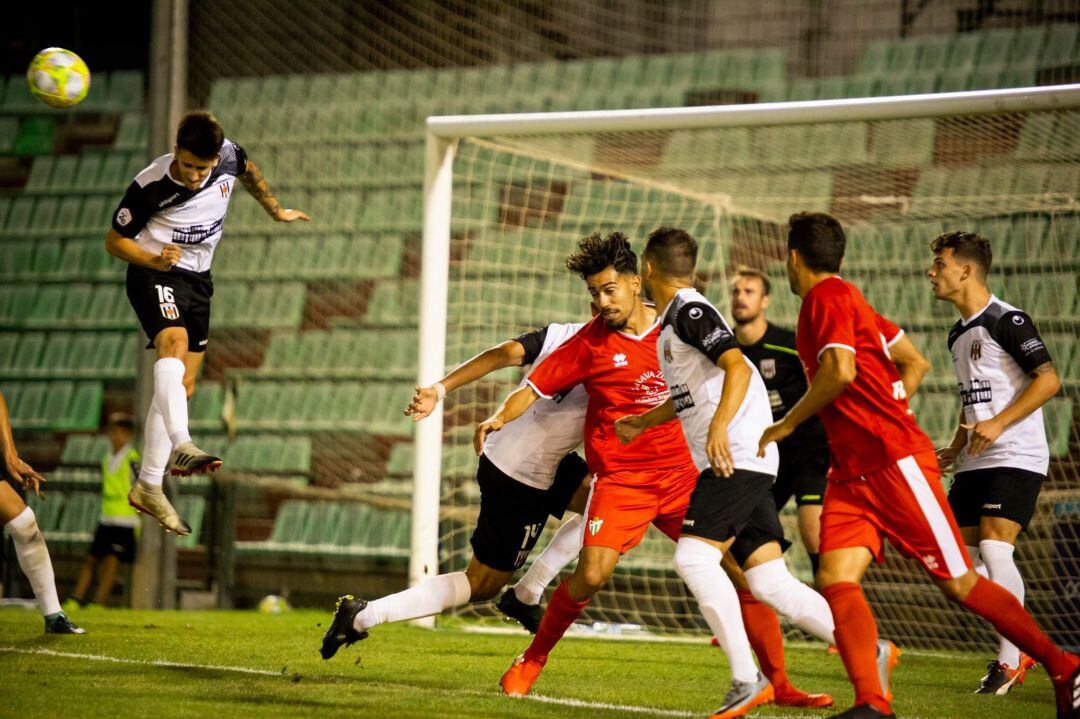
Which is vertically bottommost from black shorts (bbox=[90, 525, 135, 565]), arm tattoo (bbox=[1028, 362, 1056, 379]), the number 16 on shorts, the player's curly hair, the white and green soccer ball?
the white and green soccer ball

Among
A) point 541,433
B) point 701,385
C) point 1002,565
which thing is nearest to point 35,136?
point 541,433

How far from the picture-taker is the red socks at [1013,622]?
14.1 ft

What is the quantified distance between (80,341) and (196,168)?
9814 mm

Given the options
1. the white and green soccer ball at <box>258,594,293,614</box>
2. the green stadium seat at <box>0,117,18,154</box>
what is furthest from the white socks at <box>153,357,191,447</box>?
the green stadium seat at <box>0,117,18,154</box>

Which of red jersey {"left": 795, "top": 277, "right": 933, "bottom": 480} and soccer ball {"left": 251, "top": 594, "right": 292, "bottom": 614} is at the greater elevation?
red jersey {"left": 795, "top": 277, "right": 933, "bottom": 480}

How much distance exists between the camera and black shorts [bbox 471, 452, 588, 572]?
18.0 ft

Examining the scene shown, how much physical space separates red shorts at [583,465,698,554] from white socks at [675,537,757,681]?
47cm

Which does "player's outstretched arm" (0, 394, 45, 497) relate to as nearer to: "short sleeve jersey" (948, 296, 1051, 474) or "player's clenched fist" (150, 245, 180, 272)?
"player's clenched fist" (150, 245, 180, 272)

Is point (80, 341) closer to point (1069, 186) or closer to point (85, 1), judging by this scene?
point (85, 1)

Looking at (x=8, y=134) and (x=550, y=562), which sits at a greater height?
(x=8, y=134)

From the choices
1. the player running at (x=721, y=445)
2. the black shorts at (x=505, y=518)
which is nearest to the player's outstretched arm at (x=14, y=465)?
the black shorts at (x=505, y=518)

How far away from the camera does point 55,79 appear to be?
6391 millimetres

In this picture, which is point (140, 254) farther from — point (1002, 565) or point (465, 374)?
point (1002, 565)

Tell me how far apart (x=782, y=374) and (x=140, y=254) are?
337 cm
